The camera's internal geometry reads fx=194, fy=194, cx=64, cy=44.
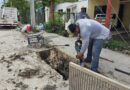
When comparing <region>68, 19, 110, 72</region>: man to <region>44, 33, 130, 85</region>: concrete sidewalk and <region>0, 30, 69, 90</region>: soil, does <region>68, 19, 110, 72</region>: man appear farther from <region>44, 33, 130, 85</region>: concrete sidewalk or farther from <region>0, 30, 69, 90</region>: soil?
<region>0, 30, 69, 90</region>: soil

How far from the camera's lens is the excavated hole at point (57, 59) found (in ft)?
21.9

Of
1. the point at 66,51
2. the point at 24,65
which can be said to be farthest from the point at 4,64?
the point at 66,51

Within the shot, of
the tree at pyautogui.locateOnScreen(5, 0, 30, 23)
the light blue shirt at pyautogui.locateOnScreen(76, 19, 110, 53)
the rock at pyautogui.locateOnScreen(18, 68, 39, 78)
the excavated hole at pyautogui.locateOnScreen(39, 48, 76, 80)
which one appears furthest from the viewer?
the tree at pyautogui.locateOnScreen(5, 0, 30, 23)

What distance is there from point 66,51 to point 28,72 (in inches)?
75.2

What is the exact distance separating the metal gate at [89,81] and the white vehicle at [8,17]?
12693 millimetres

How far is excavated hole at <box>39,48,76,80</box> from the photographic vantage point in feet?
21.9

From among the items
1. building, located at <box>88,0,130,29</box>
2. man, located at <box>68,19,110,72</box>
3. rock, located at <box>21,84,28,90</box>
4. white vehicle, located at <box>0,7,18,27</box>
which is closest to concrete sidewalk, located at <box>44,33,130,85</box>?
man, located at <box>68,19,110,72</box>

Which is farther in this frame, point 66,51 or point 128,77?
point 66,51

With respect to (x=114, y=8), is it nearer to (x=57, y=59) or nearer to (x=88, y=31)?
(x=57, y=59)

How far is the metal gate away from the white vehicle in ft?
41.6

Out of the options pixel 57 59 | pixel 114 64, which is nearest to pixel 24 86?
pixel 57 59

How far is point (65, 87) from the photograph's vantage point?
15.7 feet

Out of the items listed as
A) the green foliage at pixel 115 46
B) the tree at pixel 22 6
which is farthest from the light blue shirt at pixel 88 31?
the tree at pixel 22 6

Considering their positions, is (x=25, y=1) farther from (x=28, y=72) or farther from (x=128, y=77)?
(x=128, y=77)
